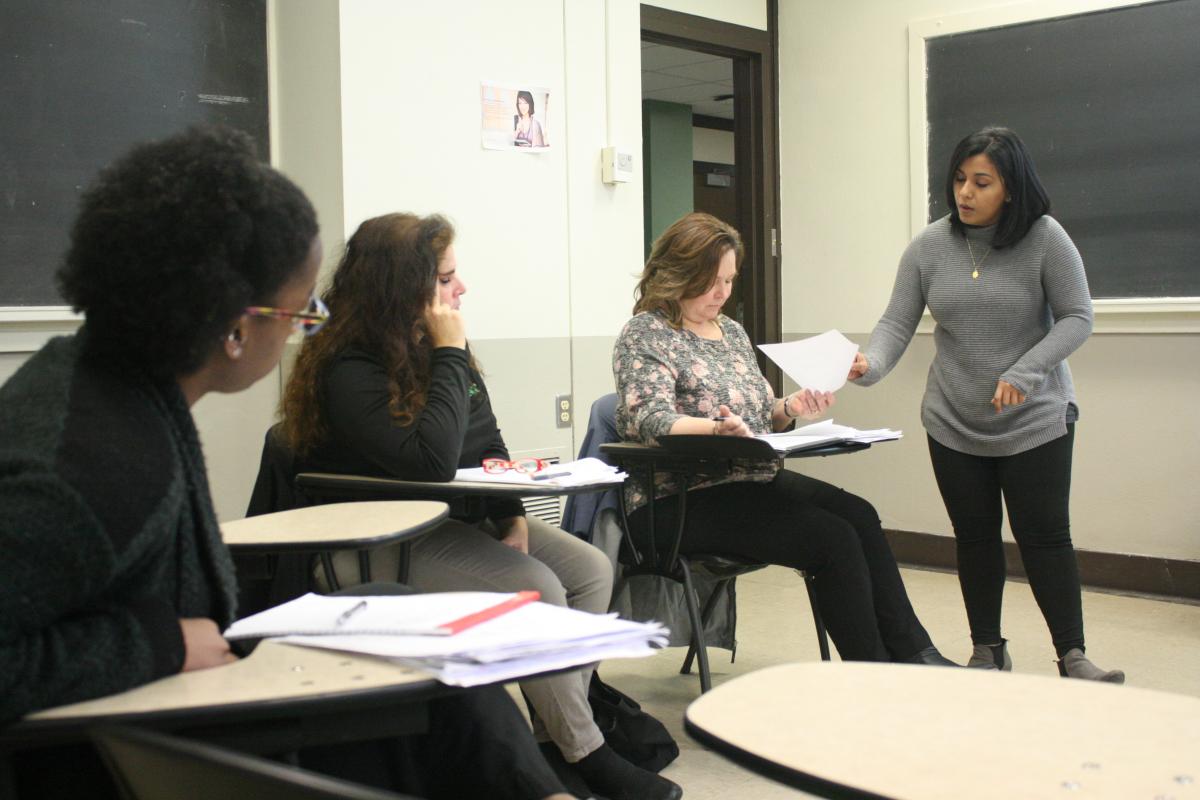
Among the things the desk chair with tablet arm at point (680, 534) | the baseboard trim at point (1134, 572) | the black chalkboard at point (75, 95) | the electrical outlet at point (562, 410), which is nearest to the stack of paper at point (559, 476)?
the desk chair with tablet arm at point (680, 534)

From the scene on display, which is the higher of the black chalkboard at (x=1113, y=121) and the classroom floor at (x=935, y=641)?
the black chalkboard at (x=1113, y=121)

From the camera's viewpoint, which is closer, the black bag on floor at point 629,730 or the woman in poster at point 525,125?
the black bag on floor at point 629,730

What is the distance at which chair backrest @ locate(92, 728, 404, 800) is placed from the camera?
2.15ft

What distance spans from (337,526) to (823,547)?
Result: 1.38m

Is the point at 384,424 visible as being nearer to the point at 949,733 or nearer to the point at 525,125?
the point at 949,733

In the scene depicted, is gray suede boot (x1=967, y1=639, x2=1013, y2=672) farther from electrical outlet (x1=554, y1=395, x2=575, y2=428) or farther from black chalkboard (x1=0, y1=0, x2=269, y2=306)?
black chalkboard (x1=0, y1=0, x2=269, y2=306)

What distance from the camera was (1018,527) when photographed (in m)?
3.03

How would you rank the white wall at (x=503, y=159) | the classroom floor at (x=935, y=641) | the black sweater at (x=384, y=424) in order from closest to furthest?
1. the black sweater at (x=384, y=424)
2. the classroom floor at (x=935, y=641)
3. the white wall at (x=503, y=159)

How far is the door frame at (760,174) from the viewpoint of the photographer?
5.09 meters

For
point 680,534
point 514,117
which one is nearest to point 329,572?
point 680,534

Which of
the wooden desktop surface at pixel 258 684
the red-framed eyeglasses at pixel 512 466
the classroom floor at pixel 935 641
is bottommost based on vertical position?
the classroom floor at pixel 935 641

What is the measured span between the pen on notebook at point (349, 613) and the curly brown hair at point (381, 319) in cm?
94

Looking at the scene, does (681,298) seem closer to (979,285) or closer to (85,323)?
(979,285)

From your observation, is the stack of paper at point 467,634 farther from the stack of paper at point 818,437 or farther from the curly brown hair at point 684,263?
the curly brown hair at point 684,263
